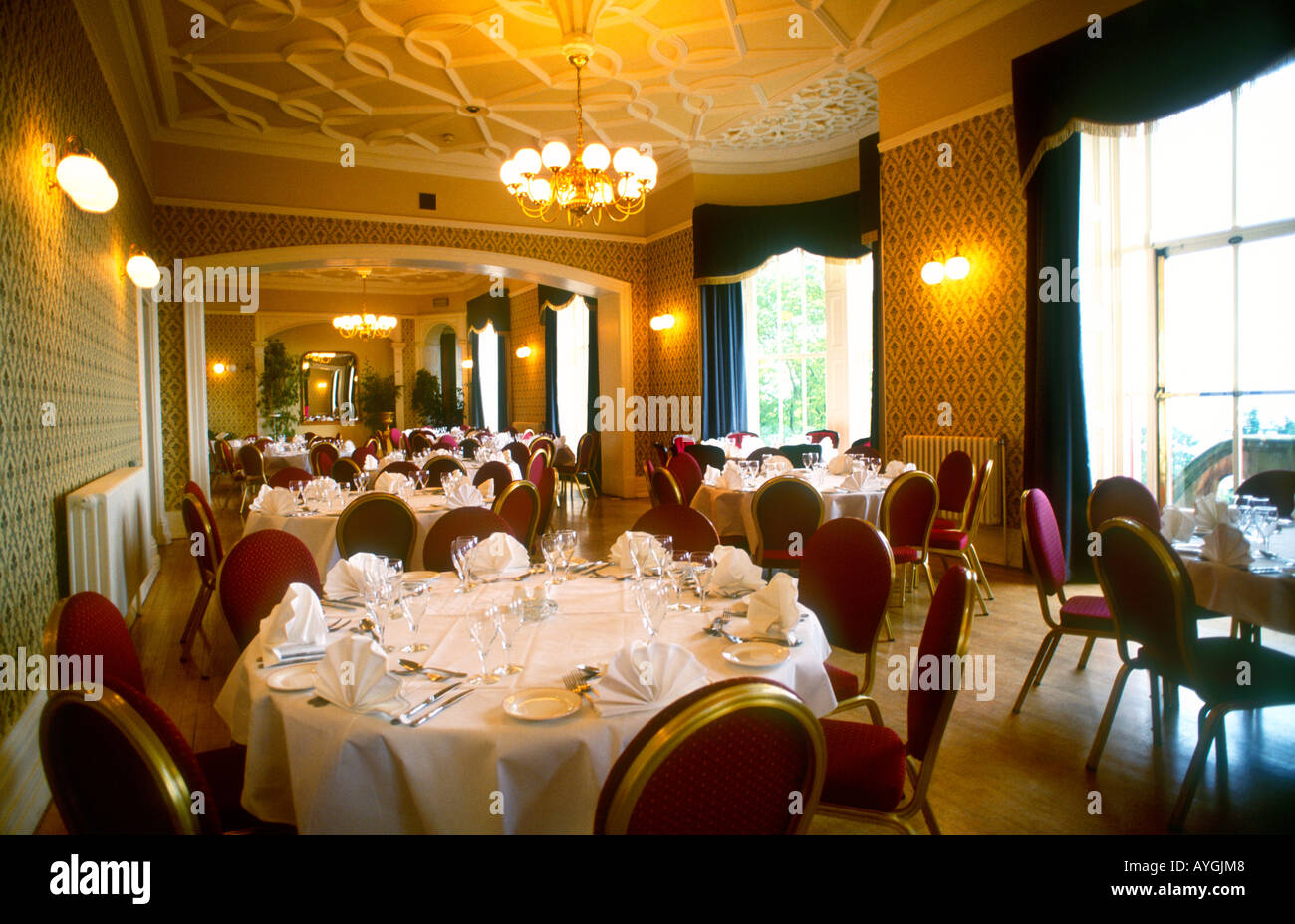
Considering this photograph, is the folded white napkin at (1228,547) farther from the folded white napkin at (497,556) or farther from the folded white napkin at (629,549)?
the folded white napkin at (497,556)

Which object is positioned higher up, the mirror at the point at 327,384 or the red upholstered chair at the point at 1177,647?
the mirror at the point at 327,384

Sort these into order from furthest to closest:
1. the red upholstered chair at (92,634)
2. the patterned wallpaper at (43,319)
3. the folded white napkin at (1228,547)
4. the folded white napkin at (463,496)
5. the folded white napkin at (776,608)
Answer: the folded white napkin at (463,496) → the patterned wallpaper at (43,319) → the folded white napkin at (1228,547) → the folded white napkin at (776,608) → the red upholstered chair at (92,634)

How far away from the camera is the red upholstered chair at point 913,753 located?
1815 millimetres

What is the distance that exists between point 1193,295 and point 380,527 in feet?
19.0

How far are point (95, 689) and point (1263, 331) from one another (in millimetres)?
6499

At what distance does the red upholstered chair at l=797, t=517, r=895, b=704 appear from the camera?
2551 mm

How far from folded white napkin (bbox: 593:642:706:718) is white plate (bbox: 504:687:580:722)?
0.21ft

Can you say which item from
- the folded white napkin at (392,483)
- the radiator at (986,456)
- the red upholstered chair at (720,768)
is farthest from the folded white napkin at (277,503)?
the radiator at (986,456)

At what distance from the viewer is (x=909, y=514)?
15.4ft

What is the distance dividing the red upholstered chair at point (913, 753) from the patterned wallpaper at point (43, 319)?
2832 millimetres

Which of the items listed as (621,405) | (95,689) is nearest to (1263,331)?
(95,689)

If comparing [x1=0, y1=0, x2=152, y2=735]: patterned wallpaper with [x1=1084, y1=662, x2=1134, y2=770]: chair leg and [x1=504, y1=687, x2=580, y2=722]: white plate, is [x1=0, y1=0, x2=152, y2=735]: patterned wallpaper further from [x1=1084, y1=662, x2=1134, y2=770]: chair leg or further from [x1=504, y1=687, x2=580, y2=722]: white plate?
[x1=1084, y1=662, x2=1134, y2=770]: chair leg

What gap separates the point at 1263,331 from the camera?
16.8ft

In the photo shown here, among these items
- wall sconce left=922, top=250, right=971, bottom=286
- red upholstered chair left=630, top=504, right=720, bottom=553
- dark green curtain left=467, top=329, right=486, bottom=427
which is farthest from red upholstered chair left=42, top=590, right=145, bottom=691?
dark green curtain left=467, top=329, right=486, bottom=427
